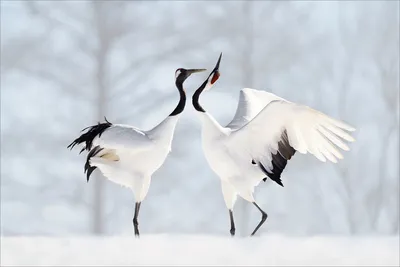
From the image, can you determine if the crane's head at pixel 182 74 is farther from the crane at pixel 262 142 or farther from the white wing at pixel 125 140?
the white wing at pixel 125 140

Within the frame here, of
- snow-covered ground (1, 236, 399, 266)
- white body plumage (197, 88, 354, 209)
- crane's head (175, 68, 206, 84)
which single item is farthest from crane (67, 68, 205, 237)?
snow-covered ground (1, 236, 399, 266)

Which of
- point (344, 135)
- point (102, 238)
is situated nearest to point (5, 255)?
point (102, 238)

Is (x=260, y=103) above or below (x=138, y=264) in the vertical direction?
above

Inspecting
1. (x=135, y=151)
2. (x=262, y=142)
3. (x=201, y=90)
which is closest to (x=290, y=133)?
→ (x=262, y=142)

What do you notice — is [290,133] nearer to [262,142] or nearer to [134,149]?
[262,142]

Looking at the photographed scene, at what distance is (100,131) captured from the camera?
1908 mm

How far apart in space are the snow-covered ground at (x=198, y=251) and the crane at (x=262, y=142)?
22 cm

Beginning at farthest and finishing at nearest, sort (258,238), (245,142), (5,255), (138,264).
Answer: (245,142) → (258,238) → (5,255) → (138,264)

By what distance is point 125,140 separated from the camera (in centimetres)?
186

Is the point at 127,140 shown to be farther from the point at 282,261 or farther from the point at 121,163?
the point at 282,261

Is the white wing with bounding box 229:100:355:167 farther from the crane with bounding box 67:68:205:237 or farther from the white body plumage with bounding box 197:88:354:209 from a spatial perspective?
the crane with bounding box 67:68:205:237

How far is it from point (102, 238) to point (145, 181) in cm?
24

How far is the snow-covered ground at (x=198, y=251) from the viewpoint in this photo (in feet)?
4.69

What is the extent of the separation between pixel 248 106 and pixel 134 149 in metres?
0.44
